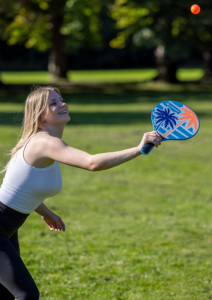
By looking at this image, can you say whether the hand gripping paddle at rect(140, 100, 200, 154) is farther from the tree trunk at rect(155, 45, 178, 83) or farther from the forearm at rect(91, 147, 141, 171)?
the tree trunk at rect(155, 45, 178, 83)

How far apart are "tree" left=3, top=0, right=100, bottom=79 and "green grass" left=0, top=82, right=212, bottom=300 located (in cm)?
2020

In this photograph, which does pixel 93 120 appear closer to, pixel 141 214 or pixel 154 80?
pixel 141 214

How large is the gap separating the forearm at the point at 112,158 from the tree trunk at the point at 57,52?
36994 mm

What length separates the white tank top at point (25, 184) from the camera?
157 inches

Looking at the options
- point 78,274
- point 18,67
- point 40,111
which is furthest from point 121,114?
point 18,67

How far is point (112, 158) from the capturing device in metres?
3.63

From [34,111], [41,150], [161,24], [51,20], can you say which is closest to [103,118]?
[161,24]

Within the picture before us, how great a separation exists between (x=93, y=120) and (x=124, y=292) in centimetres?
1626

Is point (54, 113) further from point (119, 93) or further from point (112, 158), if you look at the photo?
point (119, 93)

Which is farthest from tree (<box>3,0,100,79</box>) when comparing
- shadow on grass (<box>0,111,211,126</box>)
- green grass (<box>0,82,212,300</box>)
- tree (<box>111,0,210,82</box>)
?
green grass (<box>0,82,212,300</box>)

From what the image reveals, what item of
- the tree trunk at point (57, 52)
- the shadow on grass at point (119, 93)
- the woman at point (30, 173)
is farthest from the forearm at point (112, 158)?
the tree trunk at point (57, 52)

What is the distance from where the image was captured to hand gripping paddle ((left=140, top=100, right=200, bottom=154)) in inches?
154

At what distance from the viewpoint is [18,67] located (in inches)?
2854

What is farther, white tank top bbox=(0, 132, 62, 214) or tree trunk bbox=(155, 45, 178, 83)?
tree trunk bbox=(155, 45, 178, 83)
